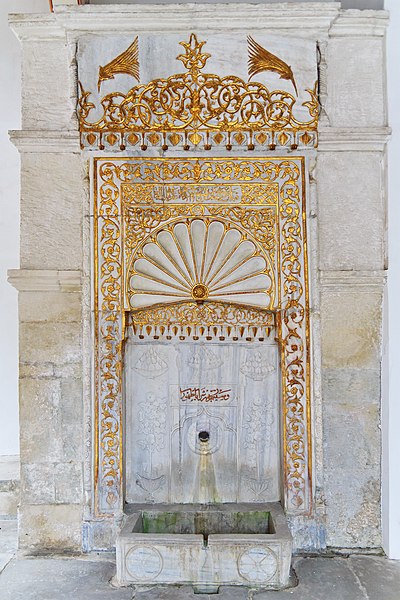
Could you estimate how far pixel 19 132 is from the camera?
3.33m

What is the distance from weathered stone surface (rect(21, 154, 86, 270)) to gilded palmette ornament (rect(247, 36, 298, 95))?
1.10 meters

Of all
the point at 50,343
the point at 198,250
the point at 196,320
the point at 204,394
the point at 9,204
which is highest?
the point at 9,204

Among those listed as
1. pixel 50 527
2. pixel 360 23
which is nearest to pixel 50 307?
pixel 50 527

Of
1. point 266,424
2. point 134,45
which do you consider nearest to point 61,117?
point 134,45

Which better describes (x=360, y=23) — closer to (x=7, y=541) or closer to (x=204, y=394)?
(x=204, y=394)

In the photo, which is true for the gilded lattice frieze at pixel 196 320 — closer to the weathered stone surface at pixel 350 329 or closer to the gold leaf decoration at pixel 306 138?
the weathered stone surface at pixel 350 329

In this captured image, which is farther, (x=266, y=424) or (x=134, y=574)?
(x=266, y=424)

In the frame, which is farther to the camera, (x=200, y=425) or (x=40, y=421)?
(x=200, y=425)

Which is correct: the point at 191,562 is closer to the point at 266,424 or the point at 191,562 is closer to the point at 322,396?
the point at 266,424

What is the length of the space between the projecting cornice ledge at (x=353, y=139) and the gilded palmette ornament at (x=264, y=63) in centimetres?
33

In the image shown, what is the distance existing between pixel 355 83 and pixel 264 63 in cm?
53

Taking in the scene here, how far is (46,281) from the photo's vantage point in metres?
3.35

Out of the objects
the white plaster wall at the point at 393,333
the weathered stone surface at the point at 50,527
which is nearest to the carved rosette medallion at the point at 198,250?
the weathered stone surface at the point at 50,527

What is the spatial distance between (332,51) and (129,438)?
2.47 m
